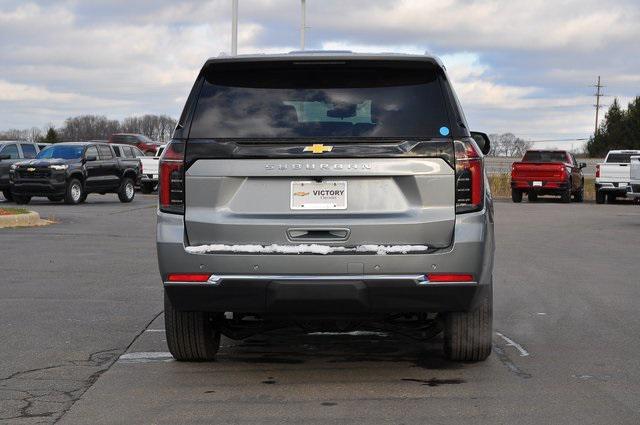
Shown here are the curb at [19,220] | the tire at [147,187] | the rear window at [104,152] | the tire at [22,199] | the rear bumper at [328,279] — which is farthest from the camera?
the tire at [147,187]

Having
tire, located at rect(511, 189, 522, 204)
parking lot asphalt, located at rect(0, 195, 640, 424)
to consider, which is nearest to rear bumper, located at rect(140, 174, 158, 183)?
tire, located at rect(511, 189, 522, 204)

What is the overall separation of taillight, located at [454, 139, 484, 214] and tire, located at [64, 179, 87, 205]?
79.8 ft

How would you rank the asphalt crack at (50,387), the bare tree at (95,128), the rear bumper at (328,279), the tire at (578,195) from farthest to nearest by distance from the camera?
the bare tree at (95,128)
the tire at (578,195)
the rear bumper at (328,279)
the asphalt crack at (50,387)

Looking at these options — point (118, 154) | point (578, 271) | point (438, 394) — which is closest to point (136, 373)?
point (438, 394)

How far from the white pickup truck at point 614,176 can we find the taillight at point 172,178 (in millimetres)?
31515

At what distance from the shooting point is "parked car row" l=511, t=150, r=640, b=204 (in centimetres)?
3597

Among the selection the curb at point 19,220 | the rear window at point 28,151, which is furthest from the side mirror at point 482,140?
the rear window at point 28,151

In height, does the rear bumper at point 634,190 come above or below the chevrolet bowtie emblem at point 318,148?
below

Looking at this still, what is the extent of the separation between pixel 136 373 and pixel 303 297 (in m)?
1.52

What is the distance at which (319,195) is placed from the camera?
620 cm

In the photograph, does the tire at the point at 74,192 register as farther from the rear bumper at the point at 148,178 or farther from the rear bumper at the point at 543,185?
the rear bumper at the point at 543,185

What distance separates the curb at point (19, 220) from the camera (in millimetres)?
20516

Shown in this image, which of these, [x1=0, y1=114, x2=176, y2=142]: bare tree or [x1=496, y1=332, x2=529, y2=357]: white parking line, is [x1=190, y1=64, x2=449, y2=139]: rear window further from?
[x1=0, y1=114, x2=176, y2=142]: bare tree

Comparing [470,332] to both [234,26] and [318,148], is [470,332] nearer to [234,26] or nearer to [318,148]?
[318,148]
